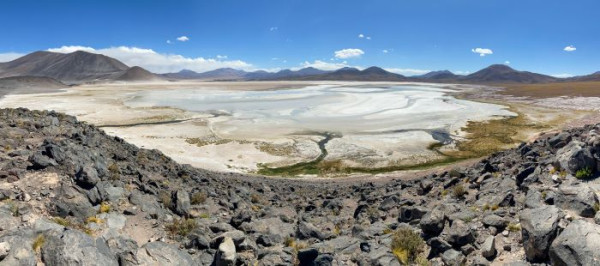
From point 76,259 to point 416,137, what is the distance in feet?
168

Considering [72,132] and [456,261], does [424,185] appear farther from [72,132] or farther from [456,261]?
[72,132]

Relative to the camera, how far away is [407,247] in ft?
36.6

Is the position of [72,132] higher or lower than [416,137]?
higher

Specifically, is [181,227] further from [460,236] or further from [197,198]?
[460,236]

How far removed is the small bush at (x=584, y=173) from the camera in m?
12.6

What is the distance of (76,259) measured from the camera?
344 inches

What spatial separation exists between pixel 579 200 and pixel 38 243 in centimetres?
1407

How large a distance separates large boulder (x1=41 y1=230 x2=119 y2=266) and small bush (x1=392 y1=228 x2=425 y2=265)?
7.67 metres

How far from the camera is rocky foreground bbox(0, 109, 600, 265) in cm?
909

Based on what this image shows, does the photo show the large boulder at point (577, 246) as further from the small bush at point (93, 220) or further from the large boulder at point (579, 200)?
the small bush at point (93, 220)

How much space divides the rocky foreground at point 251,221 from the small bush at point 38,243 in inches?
1.0

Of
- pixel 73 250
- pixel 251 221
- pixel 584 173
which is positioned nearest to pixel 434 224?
pixel 584 173

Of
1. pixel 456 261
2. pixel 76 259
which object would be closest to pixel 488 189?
pixel 456 261

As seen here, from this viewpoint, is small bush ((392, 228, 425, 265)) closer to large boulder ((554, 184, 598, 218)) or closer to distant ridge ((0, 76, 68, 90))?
large boulder ((554, 184, 598, 218))
